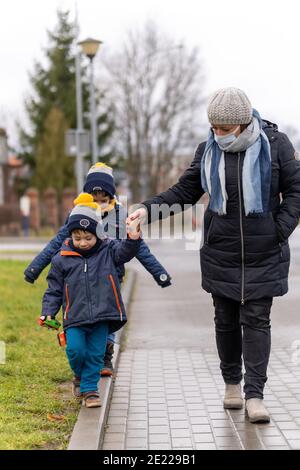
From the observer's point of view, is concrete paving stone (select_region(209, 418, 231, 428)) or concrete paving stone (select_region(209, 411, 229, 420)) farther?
concrete paving stone (select_region(209, 411, 229, 420))

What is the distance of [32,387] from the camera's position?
6102mm

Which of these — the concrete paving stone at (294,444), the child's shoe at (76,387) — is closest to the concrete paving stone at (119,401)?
the child's shoe at (76,387)

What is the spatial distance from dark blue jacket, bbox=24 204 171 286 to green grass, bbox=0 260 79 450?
79 centimetres

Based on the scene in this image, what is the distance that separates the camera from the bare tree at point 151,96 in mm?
52125

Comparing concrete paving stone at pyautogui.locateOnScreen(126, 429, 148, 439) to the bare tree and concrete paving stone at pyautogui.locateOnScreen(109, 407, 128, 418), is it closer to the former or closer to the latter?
concrete paving stone at pyautogui.locateOnScreen(109, 407, 128, 418)

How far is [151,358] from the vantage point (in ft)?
25.1

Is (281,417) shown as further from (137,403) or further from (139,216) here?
(139,216)

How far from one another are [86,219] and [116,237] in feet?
2.34

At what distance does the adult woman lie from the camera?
5211mm

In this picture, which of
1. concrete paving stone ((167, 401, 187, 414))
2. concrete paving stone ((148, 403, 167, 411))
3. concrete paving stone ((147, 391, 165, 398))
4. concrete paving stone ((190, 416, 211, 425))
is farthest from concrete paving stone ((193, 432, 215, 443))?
concrete paving stone ((147, 391, 165, 398))

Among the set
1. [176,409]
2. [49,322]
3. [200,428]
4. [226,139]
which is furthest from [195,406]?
[226,139]

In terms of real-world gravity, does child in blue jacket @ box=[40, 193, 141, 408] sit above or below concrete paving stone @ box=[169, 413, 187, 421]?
above
